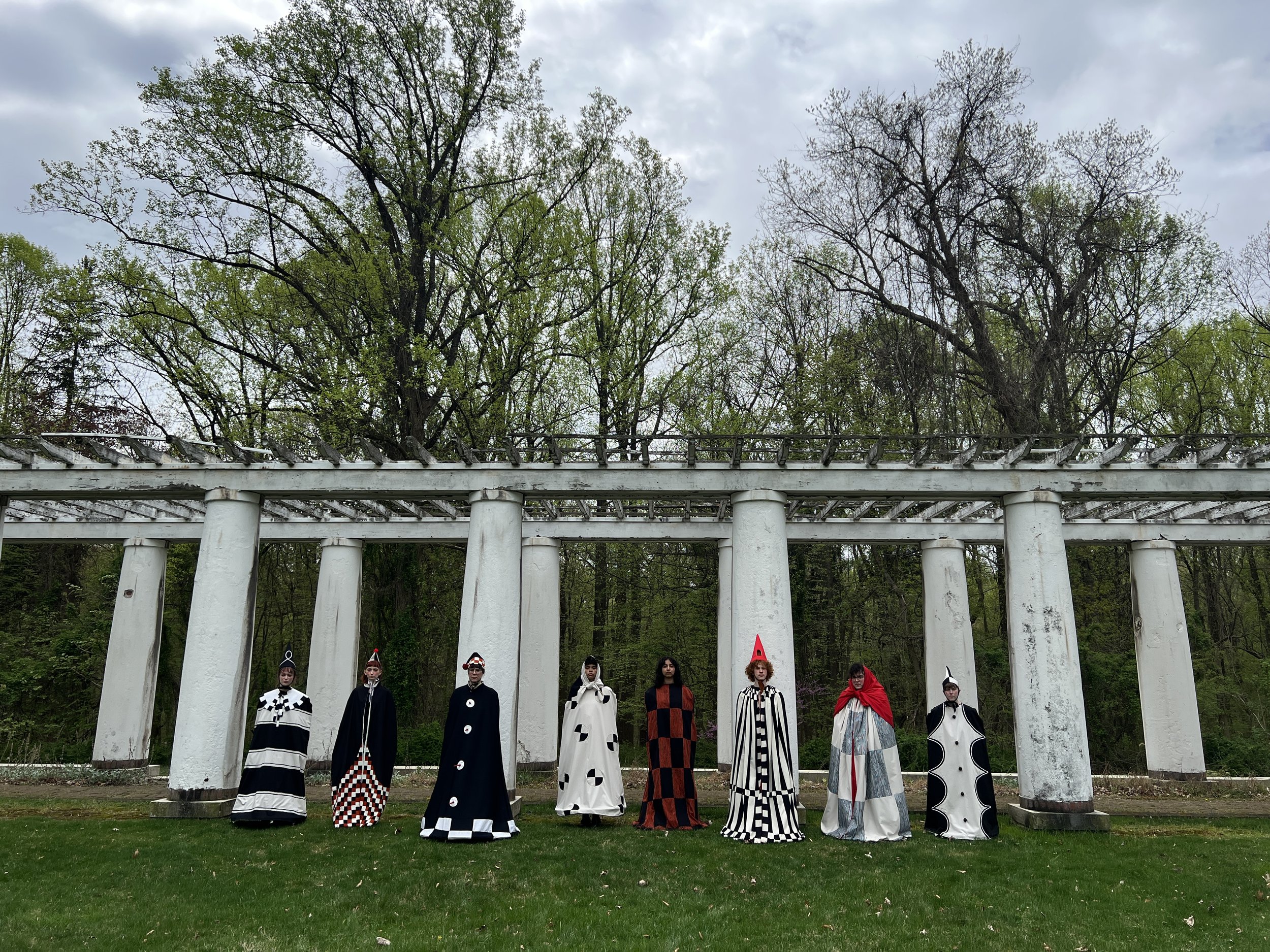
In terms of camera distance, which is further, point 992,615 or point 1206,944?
point 992,615

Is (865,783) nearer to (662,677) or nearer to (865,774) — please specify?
(865,774)

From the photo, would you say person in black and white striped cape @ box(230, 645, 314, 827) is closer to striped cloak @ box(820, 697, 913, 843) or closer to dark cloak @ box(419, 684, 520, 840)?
dark cloak @ box(419, 684, 520, 840)

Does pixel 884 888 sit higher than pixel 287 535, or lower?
lower

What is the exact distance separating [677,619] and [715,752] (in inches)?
209

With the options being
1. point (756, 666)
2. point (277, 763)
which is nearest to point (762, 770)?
point (756, 666)

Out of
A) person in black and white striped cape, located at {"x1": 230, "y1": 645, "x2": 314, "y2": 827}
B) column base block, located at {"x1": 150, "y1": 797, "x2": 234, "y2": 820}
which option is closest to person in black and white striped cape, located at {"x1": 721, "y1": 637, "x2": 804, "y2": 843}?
person in black and white striped cape, located at {"x1": 230, "y1": 645, "x2": 314, "y2": 827}

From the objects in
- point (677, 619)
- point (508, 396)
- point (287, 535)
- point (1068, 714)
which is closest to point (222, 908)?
point (1068, 714)

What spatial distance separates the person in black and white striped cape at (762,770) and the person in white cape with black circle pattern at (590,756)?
54.9 inches

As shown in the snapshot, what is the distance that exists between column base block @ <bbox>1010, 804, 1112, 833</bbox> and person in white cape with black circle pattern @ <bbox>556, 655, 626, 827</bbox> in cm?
473

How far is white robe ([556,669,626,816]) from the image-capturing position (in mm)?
9609

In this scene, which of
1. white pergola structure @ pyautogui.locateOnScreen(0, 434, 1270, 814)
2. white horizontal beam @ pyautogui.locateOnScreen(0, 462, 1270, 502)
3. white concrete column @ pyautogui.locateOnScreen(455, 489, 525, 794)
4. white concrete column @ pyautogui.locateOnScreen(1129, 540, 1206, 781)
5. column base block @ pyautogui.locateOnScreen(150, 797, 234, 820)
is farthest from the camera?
white concrete column @ pyautogui.locateOnScreen(1129, 540, 1206, 781)

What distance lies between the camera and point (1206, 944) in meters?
6.18

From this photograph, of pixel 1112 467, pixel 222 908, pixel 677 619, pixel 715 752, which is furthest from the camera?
pixel 677 619

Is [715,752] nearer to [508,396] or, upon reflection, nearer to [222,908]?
[508,396]
